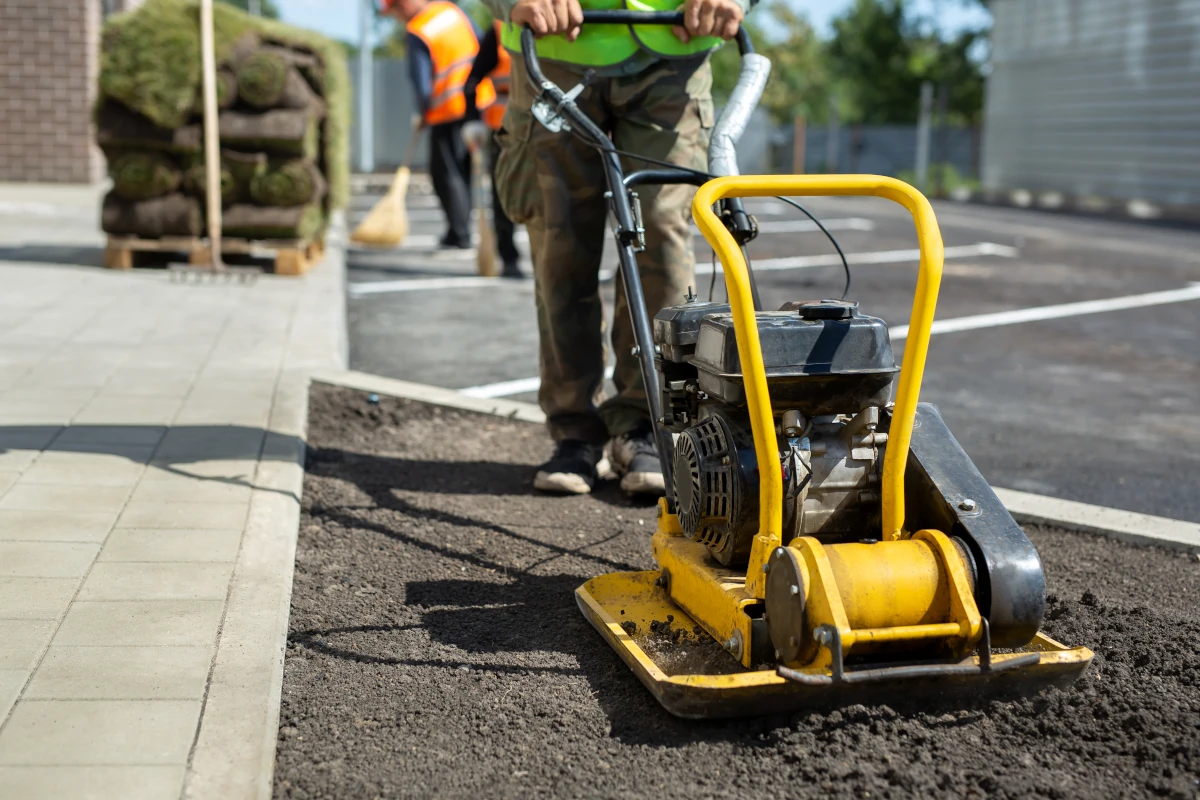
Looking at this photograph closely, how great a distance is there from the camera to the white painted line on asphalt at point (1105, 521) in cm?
358

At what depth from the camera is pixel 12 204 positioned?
41.8 ft

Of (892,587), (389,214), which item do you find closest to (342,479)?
(892,587)

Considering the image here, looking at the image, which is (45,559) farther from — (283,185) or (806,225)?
(806,225)

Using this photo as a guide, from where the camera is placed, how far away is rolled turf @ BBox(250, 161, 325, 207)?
328 inches

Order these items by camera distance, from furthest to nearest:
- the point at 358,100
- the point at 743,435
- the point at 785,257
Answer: the point at 358,100, the point at 785,257, the point at 743,435

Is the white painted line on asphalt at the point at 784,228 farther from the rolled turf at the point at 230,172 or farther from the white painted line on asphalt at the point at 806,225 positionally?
the rolled turf at the point at 230,172

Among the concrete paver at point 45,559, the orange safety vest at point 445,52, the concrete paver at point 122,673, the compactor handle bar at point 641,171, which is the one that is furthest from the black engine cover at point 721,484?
the orange safety vest at point 445,52

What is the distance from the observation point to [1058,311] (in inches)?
333

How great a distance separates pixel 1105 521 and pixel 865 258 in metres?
7.98

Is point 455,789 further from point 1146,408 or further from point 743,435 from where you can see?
point 1146,408

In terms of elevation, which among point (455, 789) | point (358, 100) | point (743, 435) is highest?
point (358, 100)

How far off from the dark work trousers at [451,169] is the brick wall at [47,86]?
20.9 feet

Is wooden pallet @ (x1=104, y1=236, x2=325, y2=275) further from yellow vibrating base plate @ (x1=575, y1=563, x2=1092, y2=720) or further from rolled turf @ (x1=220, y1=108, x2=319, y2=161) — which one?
yellow vibrating base plate @ (x1=575, y1=563, x2=1092, y2=720)

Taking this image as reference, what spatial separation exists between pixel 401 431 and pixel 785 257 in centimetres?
698
